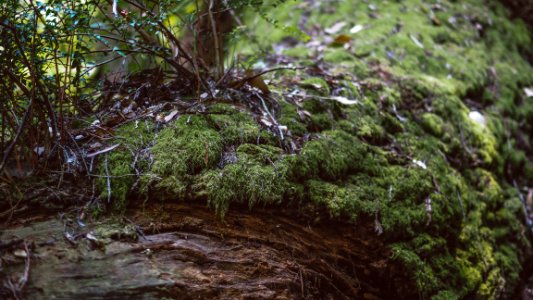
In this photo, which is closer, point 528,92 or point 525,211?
point 525,211

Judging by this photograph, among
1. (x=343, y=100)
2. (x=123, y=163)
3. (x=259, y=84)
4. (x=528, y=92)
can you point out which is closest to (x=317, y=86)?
(x=343, y=100)

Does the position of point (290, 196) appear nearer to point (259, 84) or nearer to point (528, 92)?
point (259, 84)

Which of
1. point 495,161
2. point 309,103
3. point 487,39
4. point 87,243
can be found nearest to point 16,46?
point 87,243

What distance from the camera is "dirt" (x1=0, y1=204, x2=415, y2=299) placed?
1.72 meters

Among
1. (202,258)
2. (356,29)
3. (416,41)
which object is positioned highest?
(356,29)

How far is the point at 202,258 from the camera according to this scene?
76.0 inches

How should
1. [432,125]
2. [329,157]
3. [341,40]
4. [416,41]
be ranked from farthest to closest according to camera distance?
[416,41] → [341,40] → [432,125] → [329,157]

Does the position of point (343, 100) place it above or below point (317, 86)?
below

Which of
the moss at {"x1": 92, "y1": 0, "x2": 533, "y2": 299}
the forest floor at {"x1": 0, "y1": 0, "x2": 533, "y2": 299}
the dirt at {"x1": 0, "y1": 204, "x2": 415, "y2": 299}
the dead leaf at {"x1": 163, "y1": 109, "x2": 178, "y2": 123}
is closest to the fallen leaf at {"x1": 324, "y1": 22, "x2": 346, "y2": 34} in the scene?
the moss at {"x1": 92, "y1": 0, "x2": 533, "y2": 299}

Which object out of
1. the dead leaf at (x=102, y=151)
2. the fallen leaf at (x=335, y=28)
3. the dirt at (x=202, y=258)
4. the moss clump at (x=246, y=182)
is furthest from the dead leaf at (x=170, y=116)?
the fallen leaf at (x=335, y=28)

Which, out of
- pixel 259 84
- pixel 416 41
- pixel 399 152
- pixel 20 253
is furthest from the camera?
pixel 416 41

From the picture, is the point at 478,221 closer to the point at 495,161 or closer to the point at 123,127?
the point at 495,161

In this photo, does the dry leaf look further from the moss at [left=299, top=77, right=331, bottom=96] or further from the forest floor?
the moss at [left=299, top=77, right=331, bottom=96]

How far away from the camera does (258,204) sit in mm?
2086
